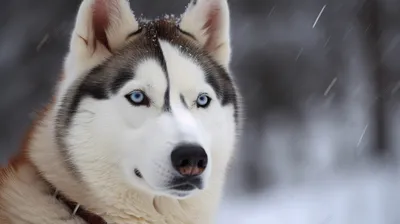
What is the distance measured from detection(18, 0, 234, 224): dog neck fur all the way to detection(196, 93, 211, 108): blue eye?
1.07 ft

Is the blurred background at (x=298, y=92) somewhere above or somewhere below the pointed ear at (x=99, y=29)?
above

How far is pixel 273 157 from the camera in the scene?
42.0ft

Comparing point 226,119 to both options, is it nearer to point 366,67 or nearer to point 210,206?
point 210,206

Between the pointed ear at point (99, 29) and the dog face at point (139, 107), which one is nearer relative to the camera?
the dog face at point (139, 107)

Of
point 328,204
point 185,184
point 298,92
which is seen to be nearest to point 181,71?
point 185,184

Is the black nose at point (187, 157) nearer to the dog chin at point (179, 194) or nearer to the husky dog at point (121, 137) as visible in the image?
the husky dog at point (121, 137)

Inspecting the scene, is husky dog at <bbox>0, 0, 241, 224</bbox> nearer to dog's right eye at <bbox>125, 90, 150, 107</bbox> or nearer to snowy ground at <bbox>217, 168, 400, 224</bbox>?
dog's right eye at <bbox>125, 90, 150, 107</bbox>

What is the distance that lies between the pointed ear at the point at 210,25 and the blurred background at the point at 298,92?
703 centimetres

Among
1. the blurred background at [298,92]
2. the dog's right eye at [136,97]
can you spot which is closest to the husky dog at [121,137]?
the dog's right eye at [136,97]

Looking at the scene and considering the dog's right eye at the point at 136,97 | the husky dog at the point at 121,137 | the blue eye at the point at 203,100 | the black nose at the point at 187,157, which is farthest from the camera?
the blue eye at the point at 203,100

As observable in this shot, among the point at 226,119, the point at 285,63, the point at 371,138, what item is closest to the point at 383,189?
the point at 371,138

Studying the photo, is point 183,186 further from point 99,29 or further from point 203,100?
point 99,29

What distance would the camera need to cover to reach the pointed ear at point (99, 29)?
10.6 ft

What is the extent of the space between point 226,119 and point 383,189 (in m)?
8.75
